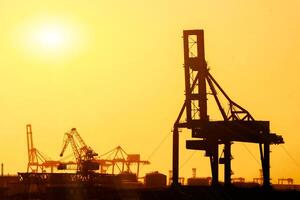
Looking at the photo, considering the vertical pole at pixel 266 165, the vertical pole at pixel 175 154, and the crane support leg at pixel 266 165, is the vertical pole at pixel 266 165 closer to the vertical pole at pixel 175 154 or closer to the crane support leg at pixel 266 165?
the crane support leg at pixel 266 165

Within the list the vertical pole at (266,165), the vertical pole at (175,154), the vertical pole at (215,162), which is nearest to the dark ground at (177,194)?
the vertical pole at (266,165)

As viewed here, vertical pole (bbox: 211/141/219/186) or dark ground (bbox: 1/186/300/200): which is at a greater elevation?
vertical pole (bbox: 211/141/219/186)

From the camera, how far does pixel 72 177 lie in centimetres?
15325

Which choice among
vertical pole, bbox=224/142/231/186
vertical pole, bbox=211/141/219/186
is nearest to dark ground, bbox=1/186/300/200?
vertical pole, bbox=211/141/219/186

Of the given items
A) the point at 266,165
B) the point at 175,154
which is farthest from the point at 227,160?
the point at 175,154

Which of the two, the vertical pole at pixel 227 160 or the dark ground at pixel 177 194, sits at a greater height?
the vertical pole at pixel 227 160

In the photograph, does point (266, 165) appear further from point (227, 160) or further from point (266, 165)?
point (227, 160)

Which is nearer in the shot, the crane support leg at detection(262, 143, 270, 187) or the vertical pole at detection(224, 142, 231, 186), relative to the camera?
the crane support leg at detection(262, 143, 270, 187)

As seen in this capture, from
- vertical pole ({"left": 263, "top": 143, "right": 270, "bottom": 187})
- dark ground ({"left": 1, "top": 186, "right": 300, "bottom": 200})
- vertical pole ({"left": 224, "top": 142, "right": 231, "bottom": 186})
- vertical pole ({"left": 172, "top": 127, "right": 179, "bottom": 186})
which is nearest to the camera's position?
dark ground ({"left": 1, "top": 186, "right": 300, "bottom": 200})

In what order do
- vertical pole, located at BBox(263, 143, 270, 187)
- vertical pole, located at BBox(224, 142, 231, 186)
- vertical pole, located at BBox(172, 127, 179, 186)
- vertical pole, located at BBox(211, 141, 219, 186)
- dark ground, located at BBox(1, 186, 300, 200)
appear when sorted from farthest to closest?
vertical pole, located at BBox(224, 142, 231, 186)
vertical pole, located at BBox(172, 127, 179, 186)
vertical pole, located at BBox(211, 141, 219, 186)
vertical pole, located at BBox(263, 143, 270, 187)
dark ground, located at BBox(1, 186, 300, 200)

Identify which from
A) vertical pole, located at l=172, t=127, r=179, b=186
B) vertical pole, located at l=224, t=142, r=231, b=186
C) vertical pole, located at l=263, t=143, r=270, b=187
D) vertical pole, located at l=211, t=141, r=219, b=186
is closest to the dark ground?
vertical pole, located at l=263, t=143, r=270, b=187

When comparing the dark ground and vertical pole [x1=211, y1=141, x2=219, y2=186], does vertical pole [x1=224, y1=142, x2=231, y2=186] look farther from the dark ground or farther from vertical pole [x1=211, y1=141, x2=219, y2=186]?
the dark ground

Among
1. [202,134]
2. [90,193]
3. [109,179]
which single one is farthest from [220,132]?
[109,179]

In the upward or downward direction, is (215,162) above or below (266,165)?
above
